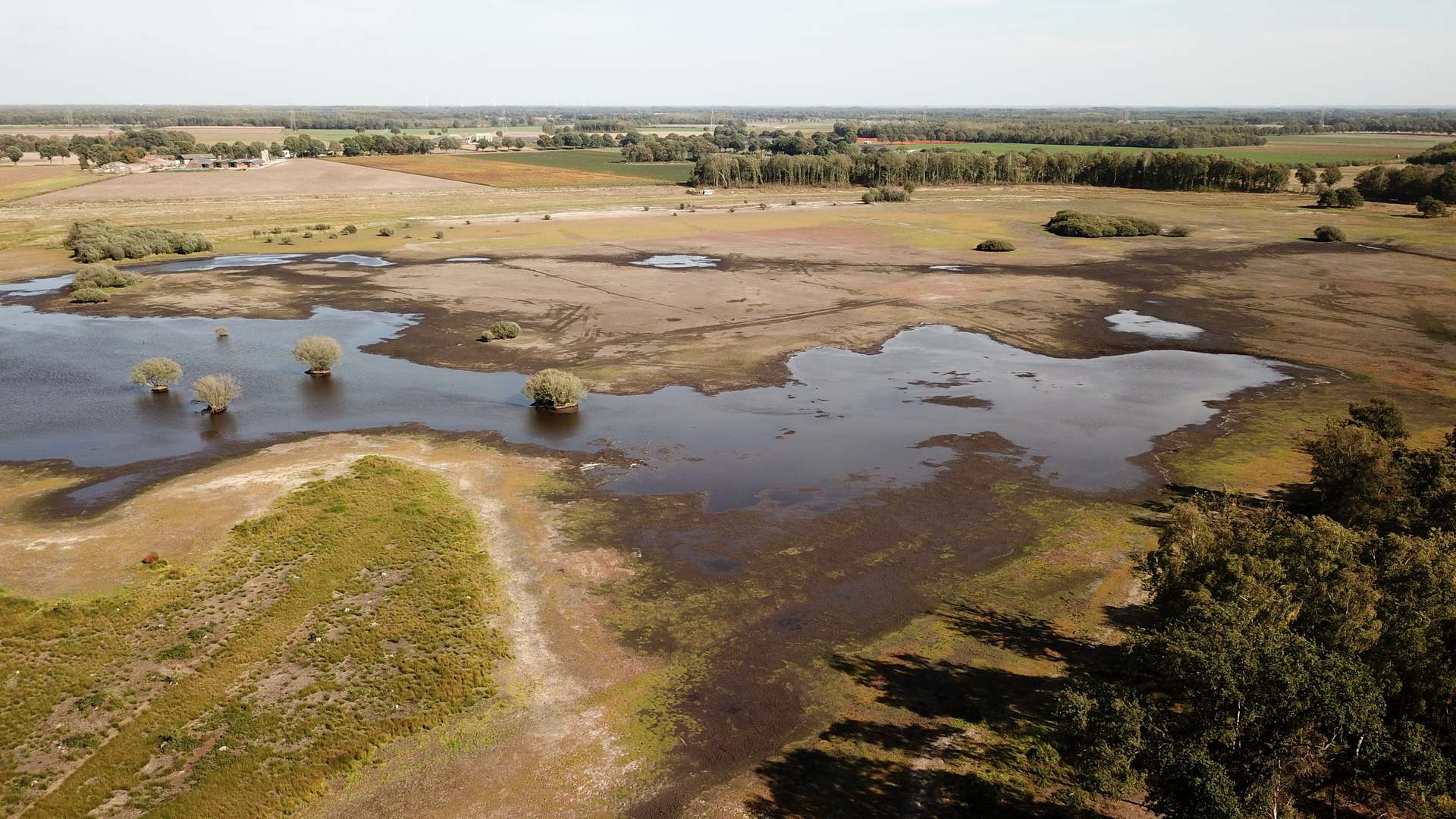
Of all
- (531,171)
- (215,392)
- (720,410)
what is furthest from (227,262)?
(531,171)

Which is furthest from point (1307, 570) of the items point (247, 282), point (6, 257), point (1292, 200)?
point (1292, 200)

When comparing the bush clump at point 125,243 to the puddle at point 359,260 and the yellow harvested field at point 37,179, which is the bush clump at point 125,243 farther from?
the yellow harvested field at point 37,179

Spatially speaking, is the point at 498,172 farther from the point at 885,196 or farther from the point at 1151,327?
the point at 1151,327

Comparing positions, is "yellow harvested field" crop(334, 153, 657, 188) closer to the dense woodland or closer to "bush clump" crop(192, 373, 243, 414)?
"bush clump" crop(192, 373, 243, 414)

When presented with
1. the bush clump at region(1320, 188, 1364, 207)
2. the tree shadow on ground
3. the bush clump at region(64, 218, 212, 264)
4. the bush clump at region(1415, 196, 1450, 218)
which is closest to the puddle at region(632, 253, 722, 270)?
the bush clump at region(64, 218, 212, 264)

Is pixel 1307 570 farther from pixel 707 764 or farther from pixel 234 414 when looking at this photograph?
pixel 234 414

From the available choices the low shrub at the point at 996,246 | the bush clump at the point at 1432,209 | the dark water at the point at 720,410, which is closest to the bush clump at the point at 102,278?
the dark water at the point at 720,410
